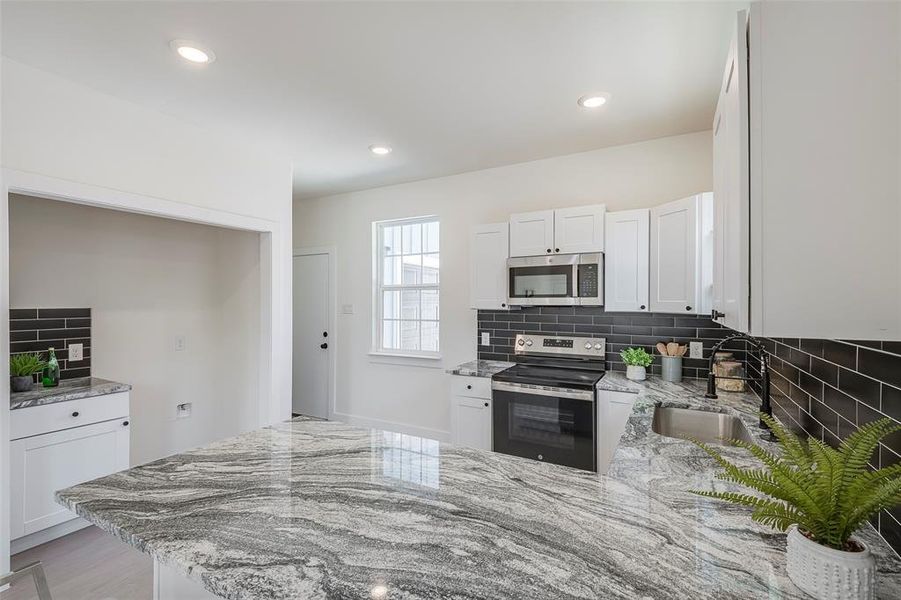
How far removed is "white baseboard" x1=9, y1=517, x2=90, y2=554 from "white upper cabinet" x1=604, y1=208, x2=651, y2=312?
12.5 ft

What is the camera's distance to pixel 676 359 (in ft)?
9.59

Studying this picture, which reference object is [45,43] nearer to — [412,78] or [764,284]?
[412,78]

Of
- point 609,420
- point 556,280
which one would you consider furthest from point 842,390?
point 556,280

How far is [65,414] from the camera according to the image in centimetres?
252

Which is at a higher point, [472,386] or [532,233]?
[532,233]

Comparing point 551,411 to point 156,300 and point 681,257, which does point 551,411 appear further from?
point 156,300

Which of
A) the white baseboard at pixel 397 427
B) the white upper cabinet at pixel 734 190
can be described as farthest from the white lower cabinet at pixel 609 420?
the white baseboard at pixel 397 427

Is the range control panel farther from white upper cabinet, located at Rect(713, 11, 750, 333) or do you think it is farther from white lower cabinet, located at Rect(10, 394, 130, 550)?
white lower cabinet, located at Rect(10, 394, 130, 550)

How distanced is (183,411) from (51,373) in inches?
44.2

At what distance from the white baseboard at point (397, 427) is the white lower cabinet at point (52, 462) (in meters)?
1.91

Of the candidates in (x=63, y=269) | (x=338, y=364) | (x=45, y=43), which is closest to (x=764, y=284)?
(x=45, y=43)

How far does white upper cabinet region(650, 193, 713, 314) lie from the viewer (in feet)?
8.37

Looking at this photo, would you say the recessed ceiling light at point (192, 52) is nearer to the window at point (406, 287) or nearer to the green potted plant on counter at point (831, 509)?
the window at point (406, 287)

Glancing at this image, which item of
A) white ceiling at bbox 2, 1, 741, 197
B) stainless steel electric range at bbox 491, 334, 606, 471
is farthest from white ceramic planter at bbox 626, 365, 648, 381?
white ceiling at bbox 2, 1, 741, 197
